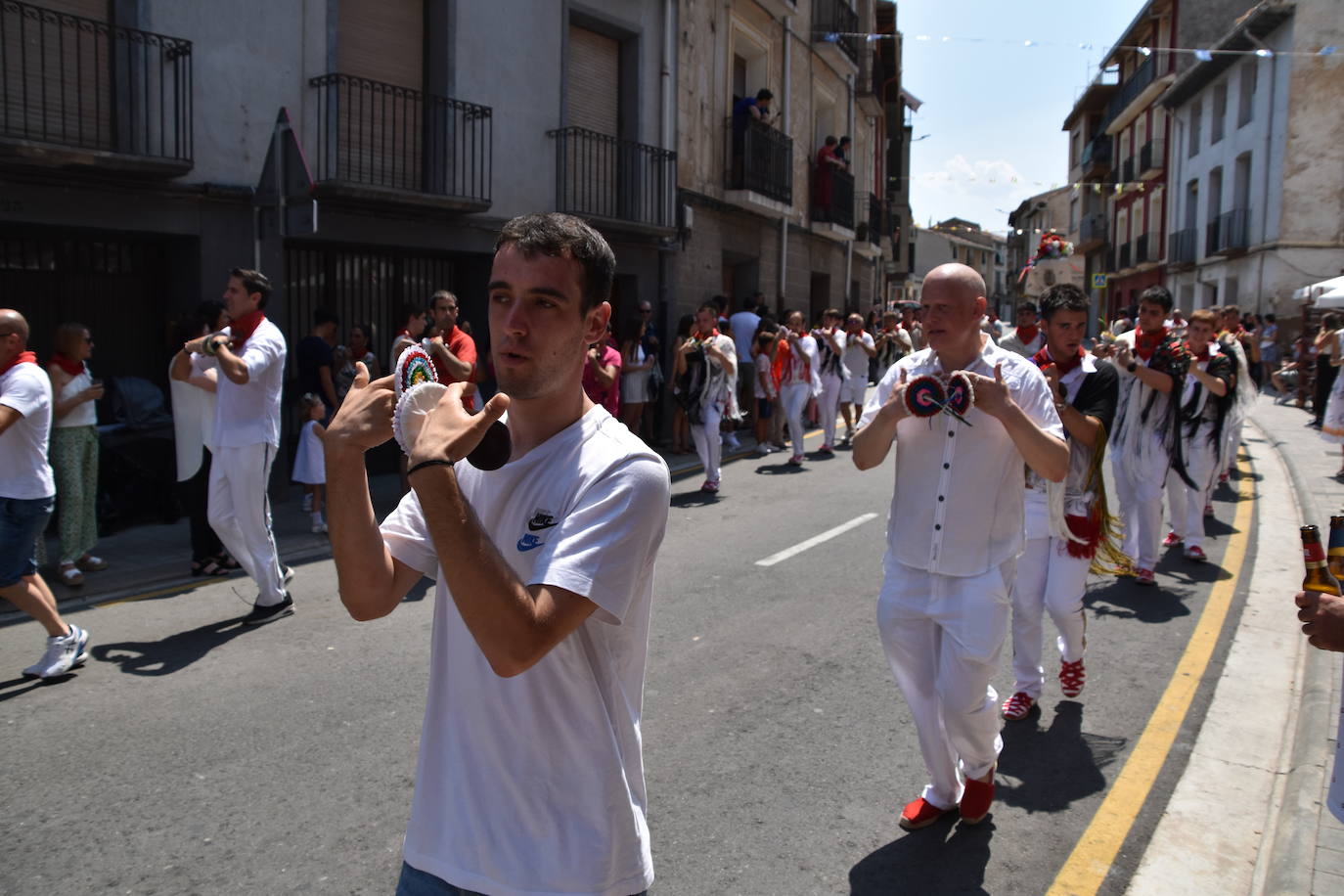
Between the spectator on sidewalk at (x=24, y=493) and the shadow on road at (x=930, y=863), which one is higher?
the spectator on sidewalk at (x=24, y=493)

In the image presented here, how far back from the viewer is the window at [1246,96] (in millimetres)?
29188

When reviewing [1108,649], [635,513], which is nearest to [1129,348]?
[1108,649]

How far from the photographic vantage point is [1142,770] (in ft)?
14.4

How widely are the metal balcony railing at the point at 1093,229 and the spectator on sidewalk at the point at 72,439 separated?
47268 mm

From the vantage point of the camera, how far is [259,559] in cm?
623

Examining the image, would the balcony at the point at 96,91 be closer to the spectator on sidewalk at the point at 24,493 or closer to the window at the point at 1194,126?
the spectator on sidewalk at the point at 24,493

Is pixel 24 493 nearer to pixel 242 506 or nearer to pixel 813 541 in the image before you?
pixel 242 506

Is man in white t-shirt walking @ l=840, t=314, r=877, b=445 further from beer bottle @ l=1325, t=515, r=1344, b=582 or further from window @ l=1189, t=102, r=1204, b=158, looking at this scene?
window @ l=1189, t=102, r=1204, b=158

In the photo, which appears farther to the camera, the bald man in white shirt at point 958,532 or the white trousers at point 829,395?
the white trousers at point 829,395

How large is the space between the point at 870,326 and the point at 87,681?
2329cm

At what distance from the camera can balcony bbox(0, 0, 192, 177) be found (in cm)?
870

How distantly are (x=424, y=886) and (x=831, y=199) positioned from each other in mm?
23151

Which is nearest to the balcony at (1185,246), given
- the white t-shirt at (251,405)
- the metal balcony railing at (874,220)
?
the metal balcony railing at (874,220)

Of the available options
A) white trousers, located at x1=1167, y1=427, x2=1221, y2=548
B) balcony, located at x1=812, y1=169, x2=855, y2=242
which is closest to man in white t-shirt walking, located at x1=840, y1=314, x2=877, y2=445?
white trousers, located at x1=1167, y1=427, x2=1221, y2=548
